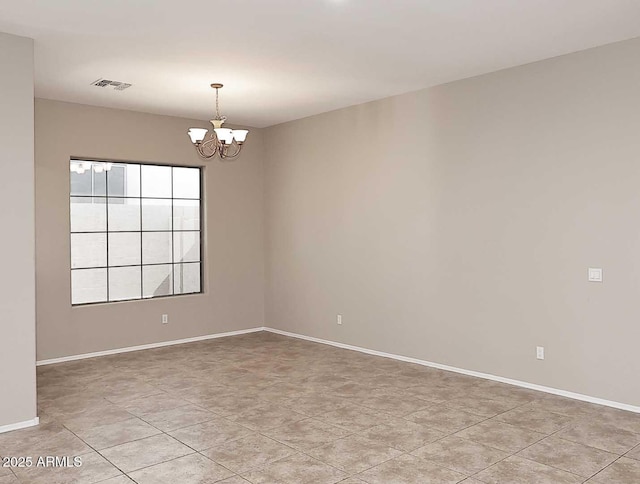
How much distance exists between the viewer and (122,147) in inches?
262

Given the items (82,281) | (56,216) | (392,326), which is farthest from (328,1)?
(82,281)

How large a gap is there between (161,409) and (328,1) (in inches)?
128

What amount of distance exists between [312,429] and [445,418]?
1.00 meters

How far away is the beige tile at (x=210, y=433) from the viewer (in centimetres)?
378

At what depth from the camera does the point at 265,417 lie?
428cm

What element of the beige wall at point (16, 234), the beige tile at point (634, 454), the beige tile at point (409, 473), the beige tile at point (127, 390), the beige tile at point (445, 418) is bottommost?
the beige tile at point (127, 390)

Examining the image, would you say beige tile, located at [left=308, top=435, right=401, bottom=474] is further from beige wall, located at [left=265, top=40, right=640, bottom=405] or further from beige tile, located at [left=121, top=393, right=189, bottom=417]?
beige wall, located at [left=265, top=40, right=640, bottom=405]

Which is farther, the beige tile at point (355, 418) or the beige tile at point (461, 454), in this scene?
the beige tile at point (355, 418)

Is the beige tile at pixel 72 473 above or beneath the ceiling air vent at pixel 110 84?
beneath

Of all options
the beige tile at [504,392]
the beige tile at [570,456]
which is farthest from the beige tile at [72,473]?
the beige tile at [504,392]

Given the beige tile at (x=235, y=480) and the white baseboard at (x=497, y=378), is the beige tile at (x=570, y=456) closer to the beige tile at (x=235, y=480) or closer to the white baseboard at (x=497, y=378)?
the white baseboard at (x=497, y=378)

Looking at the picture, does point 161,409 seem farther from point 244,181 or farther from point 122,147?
point 244,181

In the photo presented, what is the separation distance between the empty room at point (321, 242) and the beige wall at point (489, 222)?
0.02 meters

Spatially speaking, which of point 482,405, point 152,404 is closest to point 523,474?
point 482,405
